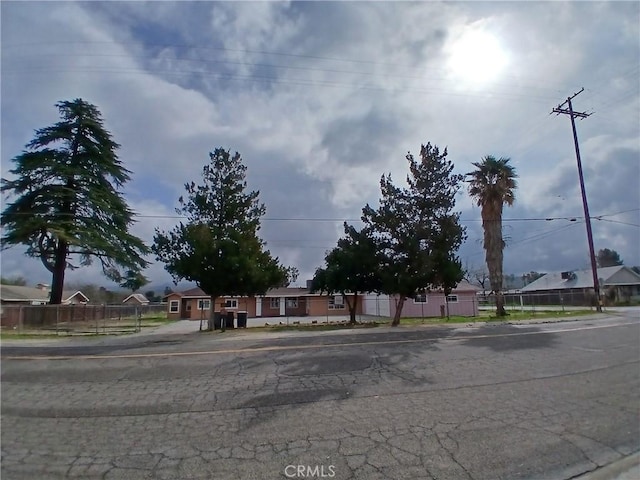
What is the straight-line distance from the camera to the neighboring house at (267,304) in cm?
4491

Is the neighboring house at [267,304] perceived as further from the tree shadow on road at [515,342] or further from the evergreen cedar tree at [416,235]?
the tree shadow on road at [515,342]

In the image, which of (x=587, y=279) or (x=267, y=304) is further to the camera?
(x=587, y=279)

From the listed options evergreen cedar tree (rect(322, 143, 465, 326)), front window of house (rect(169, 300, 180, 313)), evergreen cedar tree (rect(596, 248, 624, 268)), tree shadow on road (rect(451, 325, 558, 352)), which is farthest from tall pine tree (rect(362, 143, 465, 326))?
evergreen cedar tree (rect(596, 248, 624, 268))

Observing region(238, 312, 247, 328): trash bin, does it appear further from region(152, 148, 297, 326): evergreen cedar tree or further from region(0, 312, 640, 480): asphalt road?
region(0, 312, 640, 480): asphalt road

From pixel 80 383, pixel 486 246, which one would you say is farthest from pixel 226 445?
pixel 486 246

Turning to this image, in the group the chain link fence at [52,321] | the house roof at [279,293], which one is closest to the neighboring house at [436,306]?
the house roof at [279,293]

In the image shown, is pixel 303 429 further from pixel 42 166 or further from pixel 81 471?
pixel 42 166

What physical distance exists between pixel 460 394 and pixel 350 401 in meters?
1.88

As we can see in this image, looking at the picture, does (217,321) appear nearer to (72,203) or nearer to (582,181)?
(72,203)

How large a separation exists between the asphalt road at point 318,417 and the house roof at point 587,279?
4986cm

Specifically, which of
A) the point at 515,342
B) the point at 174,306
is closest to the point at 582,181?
the point at 515,342

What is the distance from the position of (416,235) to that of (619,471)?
737 inches

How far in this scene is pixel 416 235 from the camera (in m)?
22.2

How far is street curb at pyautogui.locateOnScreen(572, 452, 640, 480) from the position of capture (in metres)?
3.74
